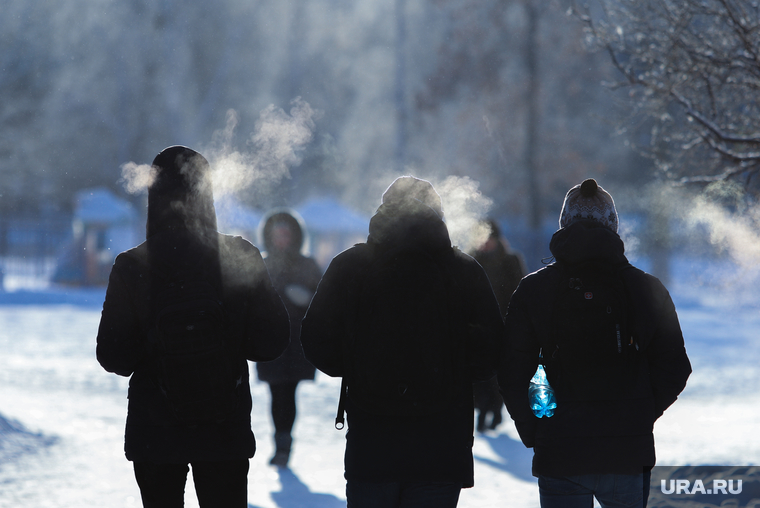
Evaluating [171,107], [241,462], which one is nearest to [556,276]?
[241,462]

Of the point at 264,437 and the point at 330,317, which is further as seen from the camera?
the point at 264,437

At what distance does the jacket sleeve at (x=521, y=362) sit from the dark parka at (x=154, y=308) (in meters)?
0.80

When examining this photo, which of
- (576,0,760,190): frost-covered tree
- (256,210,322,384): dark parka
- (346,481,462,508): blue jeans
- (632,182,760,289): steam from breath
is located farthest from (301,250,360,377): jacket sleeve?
(632,182,760,289): steam from breath

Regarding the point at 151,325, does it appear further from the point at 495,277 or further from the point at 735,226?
the point at 735,226

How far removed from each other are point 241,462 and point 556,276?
4.12 feet

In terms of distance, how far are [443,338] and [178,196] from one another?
A: 1.06 metres

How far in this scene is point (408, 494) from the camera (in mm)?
2721

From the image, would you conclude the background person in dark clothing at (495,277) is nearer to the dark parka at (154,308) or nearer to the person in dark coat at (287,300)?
the person in dark coat at (287,300)

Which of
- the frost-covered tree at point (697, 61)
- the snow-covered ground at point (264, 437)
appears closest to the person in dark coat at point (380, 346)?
the snow-covered ground at point (264, 437)

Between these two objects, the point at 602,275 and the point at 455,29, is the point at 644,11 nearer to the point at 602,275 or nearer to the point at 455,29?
the point at 602,275

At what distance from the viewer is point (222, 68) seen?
3141 centimetres

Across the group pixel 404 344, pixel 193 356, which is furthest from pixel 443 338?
pixel 193 356

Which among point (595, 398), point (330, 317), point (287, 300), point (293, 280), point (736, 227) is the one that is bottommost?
point (595, 398)

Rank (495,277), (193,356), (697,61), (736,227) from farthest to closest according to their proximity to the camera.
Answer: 1. (736,227)
2. (495,277)
3. (697,61)
4. (193,356)
